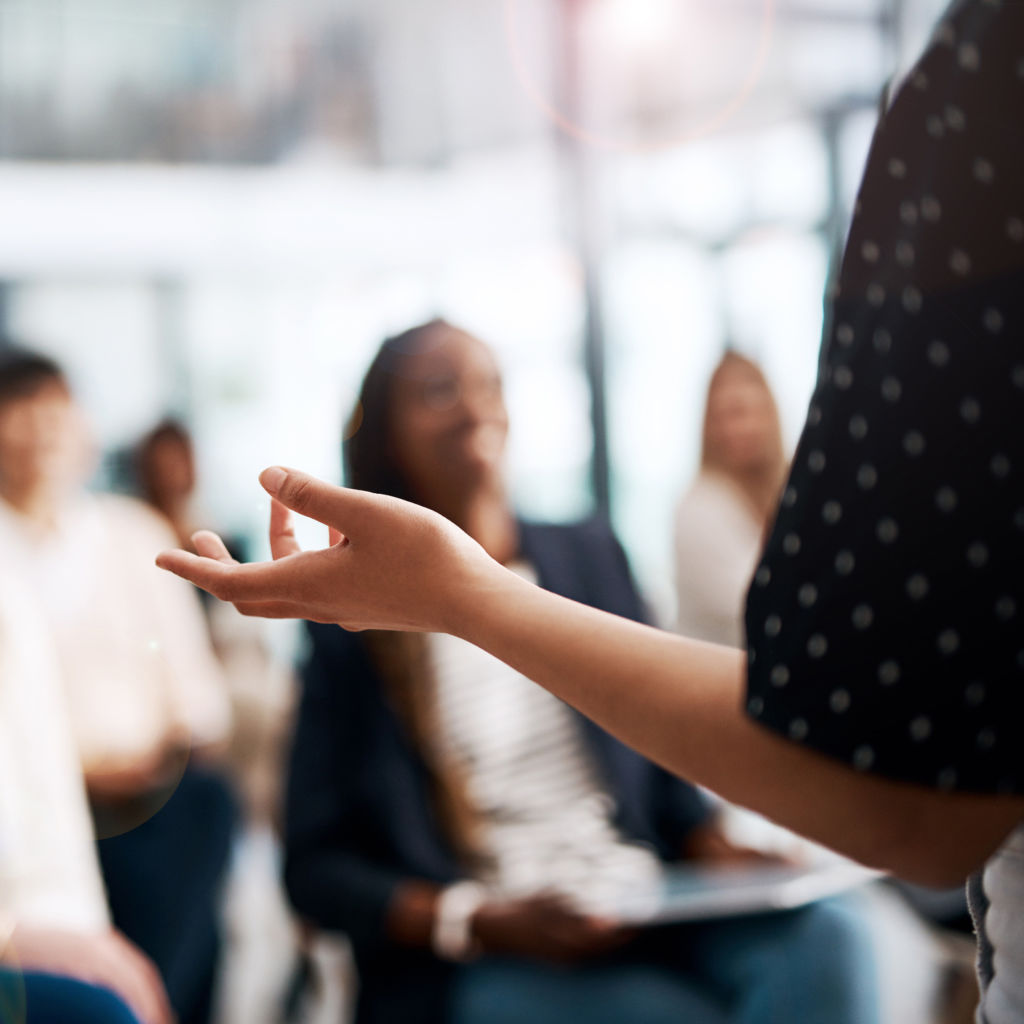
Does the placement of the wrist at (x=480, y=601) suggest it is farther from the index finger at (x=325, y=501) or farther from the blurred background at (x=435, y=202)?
the blurred background at (x=435, y=202)

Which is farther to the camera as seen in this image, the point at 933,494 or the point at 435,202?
the point at 435,202

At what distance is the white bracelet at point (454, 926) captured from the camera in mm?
1231

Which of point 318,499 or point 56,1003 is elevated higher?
point 318,499

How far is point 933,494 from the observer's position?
414mm

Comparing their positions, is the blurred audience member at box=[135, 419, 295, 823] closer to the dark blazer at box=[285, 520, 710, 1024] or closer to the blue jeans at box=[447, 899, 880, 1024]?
the dark blazer at box=[285, 520, 710, 1024]

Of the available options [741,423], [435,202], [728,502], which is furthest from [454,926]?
[435,202]

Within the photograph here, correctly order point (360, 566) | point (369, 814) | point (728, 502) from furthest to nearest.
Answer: point (728, 502) → point (369, 814) → point (360, 566)

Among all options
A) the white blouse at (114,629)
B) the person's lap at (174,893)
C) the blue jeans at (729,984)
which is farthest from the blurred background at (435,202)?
the blue jeans at (729,984)

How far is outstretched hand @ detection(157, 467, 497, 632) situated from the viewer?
1.69 feet

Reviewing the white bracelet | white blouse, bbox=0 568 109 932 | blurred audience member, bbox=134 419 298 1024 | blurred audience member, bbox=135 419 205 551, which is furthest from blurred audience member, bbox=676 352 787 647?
blurred audience member, bbox=135 419 205 551

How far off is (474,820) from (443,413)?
0.53m

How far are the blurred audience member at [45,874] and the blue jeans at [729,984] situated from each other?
0.39m

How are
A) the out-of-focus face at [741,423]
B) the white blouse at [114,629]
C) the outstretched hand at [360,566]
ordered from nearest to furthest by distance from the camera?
the outstretched hand at [360,566] < the white blouse at [114,629] < the out-of-focus face at [741,423]

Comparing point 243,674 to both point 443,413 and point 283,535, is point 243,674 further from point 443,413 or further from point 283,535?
point 283,535
